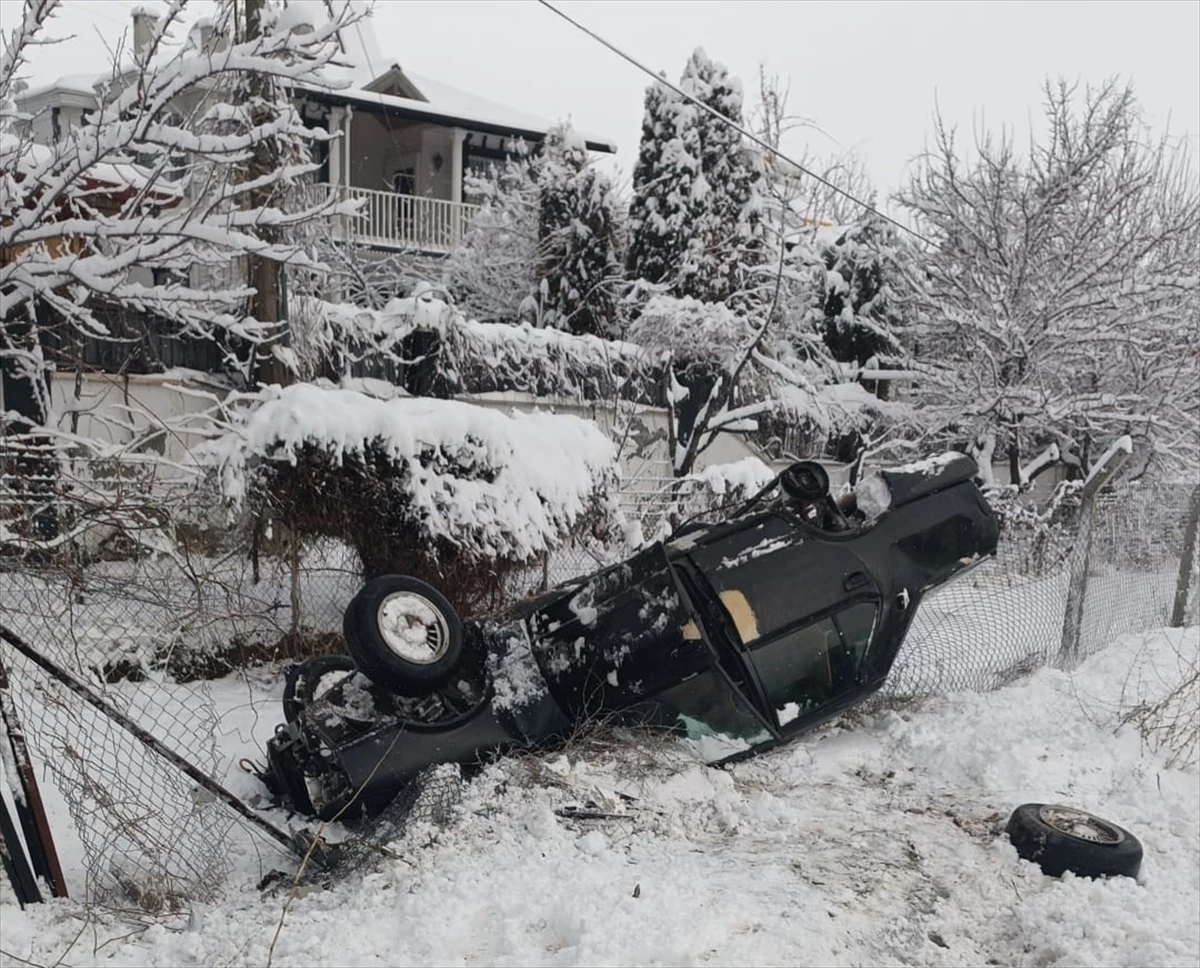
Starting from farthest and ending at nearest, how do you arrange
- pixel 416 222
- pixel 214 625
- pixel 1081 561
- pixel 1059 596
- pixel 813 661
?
pixel 416 222 → pixel 1059 596 → pixel 1081 561 → pixel 214 625 → pixel 813 661

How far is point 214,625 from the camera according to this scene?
20.2 ft

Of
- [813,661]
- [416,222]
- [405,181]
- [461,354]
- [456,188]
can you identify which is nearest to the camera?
[813,661]

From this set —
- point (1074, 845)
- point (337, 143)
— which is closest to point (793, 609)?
point (1074, 845)

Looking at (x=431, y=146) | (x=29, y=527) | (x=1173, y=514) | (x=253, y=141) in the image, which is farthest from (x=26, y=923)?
(x=431, y=146)

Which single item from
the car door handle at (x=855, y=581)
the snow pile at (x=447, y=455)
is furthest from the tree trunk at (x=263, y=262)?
the car door handle at (x=855, y=581)

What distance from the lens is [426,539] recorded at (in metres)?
6.42

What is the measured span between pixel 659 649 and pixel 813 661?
756 millimetres

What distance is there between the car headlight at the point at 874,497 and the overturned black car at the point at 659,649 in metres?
0.05

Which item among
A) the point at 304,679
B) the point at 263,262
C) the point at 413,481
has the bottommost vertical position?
the point at 304,679

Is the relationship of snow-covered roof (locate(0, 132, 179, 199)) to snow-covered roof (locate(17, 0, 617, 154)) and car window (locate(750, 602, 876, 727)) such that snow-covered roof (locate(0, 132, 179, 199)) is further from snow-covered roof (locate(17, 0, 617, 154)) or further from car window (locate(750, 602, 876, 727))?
snow-covered roof (locate(17, 0, 617, 154))

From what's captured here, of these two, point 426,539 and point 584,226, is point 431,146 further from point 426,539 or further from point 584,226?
point 426,539

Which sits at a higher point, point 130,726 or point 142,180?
point 142,180

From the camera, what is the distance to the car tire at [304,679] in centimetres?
430

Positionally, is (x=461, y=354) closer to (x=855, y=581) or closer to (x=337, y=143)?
(x=855, y=581)
